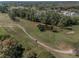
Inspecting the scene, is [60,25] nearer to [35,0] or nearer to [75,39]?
[75,39]

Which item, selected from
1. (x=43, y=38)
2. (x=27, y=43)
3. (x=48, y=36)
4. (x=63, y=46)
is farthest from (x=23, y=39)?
(x=63, y=46)

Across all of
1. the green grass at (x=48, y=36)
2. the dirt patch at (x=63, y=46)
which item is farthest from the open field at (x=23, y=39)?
the dirt patch at (x=63, y=46)

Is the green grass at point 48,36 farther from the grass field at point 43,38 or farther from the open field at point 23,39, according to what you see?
the open field at point 23,39

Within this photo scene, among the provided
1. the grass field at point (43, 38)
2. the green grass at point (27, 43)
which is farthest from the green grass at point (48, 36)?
the green grass at point (27, 43)

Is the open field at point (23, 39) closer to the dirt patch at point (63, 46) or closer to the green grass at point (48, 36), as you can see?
the green grass at point (48, 36)

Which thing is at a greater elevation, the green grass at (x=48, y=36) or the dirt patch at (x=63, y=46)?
the green grass at (x=48, y=36)

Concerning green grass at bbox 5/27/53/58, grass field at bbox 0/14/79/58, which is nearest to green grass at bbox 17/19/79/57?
grass field at bbox 0/14/79/58

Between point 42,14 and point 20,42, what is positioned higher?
point 42,14

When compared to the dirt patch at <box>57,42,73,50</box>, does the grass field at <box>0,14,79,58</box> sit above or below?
above

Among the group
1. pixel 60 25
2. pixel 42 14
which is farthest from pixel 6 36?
pixel 60 25

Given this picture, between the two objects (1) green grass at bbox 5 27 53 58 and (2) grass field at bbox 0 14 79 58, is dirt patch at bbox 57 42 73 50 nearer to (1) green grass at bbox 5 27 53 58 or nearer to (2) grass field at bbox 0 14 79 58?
(2) grass field at bbox 0 14 79 58

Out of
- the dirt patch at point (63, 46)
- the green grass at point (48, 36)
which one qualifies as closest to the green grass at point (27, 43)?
the green grass at point (48, 36)
